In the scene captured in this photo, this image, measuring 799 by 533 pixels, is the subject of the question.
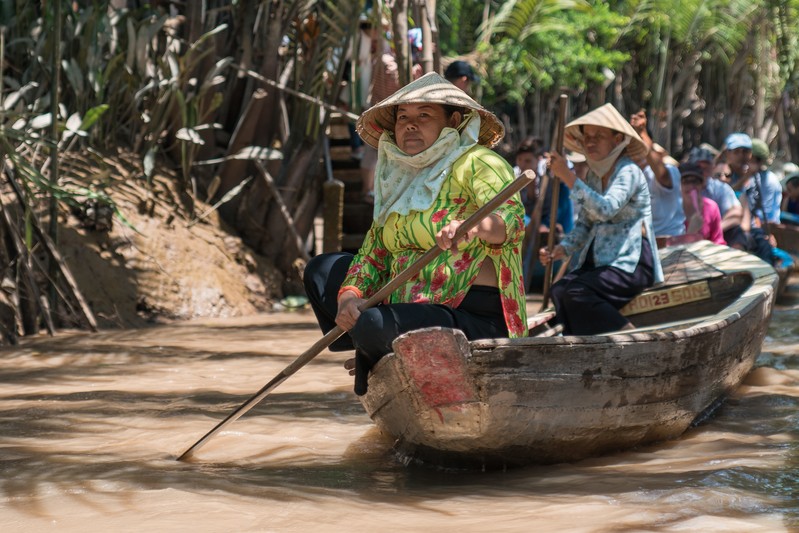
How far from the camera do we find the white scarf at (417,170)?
11.3 ft

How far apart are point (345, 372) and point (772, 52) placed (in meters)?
14.0

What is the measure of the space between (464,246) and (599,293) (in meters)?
1.63

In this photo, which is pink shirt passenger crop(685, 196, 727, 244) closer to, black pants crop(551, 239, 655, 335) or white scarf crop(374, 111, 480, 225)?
black pants crop(551, 239, 655, 335)

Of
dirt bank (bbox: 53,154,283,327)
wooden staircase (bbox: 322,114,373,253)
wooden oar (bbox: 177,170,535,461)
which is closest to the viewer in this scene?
wooden oar (bbox: 177,170,535,461)

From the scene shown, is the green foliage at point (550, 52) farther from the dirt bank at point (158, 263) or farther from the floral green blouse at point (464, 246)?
the floral green blouse at point (464, 246)

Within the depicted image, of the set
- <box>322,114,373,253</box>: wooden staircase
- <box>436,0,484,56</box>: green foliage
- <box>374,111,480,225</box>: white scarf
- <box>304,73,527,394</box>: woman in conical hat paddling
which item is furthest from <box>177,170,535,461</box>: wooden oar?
<box>436,0,484,56</box>: green foliage

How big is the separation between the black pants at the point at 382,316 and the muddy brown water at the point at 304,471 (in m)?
0.43

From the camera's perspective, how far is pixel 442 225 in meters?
3.41

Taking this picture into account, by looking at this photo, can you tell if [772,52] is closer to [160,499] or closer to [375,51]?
[375,51]

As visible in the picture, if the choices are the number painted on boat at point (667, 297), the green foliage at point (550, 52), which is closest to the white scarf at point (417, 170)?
the number painted on boat at point (667, 297)

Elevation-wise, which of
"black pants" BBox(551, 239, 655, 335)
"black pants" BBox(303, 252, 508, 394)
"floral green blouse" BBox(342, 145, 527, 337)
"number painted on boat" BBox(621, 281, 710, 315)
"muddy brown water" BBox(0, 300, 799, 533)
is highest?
"floral green blouse" BBox(342, 145, 527, 337)

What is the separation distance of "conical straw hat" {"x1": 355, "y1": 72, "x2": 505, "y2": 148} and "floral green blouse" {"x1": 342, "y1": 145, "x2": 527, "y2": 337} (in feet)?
0.59

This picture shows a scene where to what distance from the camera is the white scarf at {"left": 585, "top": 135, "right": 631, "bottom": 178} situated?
4.80 meters

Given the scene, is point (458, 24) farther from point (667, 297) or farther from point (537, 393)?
point (537, 393)
